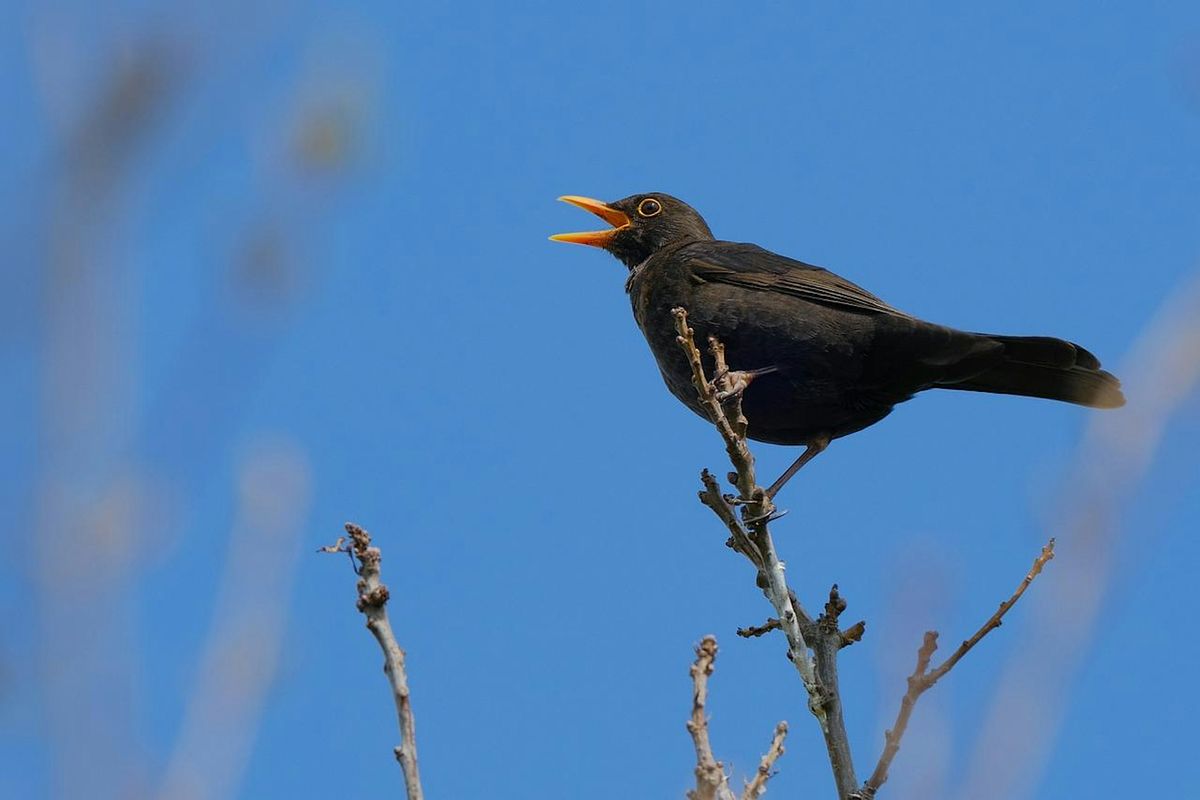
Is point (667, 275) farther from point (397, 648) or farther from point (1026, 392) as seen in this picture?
point (397, 648)

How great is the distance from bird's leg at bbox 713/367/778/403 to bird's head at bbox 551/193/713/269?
Result: 210 cm

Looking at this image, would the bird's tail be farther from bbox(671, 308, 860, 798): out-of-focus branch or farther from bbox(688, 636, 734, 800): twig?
bbox(688, 636, 734, 800): twig

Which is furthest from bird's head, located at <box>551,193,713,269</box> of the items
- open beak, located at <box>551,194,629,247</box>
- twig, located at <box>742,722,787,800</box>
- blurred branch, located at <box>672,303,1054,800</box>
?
twig, located at <box>742,722,787,800</box>

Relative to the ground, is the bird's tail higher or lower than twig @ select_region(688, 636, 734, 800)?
higher

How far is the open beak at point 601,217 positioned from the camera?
9.40m

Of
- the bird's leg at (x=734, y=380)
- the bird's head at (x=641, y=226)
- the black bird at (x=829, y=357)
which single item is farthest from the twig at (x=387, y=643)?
the bird's head at (x=641, y=226)

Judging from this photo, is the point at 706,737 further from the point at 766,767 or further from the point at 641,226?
the point at 641,226

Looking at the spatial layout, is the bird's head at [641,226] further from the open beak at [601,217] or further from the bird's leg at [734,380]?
the bird's leg at [734,380]

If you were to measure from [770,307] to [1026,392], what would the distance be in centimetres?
145

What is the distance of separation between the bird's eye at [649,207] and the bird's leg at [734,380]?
248 cm

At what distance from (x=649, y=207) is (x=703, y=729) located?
6574 mm

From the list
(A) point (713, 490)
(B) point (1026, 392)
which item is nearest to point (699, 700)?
(A) point (713, 490)

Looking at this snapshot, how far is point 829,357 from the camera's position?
731 centimetres

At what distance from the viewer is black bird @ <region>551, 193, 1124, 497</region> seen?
7.25 m
